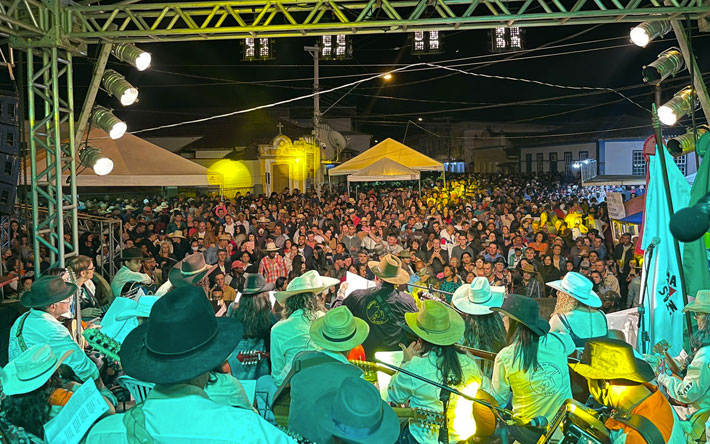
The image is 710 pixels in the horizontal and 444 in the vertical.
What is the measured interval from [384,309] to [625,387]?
9.77ft

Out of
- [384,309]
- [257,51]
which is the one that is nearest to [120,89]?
[384,309]

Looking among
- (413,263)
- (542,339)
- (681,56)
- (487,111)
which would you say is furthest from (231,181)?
(487,111)

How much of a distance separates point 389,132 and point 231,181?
1603 inches

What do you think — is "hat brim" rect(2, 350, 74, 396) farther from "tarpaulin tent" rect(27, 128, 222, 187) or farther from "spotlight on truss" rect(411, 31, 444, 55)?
"spotlight on truss" rect(411, 31, 444, 55)

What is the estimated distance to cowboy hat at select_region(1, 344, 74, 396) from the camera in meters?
3.23

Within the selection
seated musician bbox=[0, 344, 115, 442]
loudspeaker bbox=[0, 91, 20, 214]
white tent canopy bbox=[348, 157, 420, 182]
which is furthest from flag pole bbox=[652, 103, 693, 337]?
white tent canopy bbox=[348, 157, 420, 182]

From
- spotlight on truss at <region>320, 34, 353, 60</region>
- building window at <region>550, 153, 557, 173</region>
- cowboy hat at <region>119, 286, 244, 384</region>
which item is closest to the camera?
cowboy hat at <region>119, 286, 244, 384</region>

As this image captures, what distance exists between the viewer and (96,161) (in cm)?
782

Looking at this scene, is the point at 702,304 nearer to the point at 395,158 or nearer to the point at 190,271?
the point at 190,271

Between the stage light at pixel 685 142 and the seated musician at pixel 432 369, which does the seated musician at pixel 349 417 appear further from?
the stage light at pixel 685 142

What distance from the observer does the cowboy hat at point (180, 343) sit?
206 cm

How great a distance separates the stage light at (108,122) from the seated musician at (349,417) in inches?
252

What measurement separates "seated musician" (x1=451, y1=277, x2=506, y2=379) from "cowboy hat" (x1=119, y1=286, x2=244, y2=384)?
10.5 feet

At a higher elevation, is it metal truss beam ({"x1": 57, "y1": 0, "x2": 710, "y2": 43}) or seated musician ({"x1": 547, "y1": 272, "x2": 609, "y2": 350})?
metal truss beam ({"x1": 57, "y1": 0, "x2": 710, "y2": 43})
